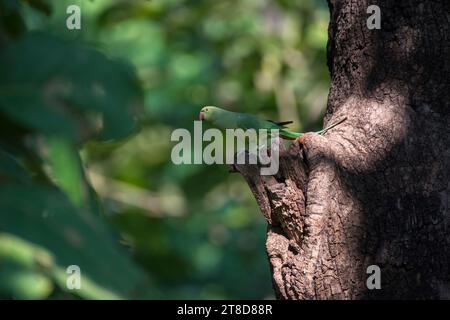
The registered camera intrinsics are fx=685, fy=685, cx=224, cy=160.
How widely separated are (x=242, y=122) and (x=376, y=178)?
2.37 feet

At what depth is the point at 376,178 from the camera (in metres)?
1.94

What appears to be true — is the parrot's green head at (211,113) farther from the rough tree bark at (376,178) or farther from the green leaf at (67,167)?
the green leaf at (67,167)

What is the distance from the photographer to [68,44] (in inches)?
45.0

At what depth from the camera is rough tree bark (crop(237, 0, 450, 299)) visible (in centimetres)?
187

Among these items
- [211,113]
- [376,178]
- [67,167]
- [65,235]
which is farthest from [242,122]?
[65,235]

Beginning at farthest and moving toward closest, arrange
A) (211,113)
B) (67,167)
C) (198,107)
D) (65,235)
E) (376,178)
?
(198,107) < (211,113) < (376,178) < (67,167) < (65,235)

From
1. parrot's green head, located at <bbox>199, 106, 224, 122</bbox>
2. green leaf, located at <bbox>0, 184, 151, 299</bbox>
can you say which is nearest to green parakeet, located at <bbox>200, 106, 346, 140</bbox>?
parrot's green head, located at <bbox>199, 106, 224, 122</bbox>

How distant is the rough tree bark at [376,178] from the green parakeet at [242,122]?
0.25 m

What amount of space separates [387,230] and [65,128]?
45.0 inches

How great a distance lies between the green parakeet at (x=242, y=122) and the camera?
7.72 feet

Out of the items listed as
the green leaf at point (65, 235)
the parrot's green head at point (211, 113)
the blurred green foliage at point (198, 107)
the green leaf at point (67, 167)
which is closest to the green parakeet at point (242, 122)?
the parrot's green head at point (211, 113)

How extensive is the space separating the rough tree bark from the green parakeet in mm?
246

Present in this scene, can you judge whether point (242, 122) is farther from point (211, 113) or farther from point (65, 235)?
point (65, 235)
